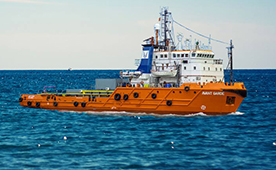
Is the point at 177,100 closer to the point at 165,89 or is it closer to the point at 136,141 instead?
the point at 165,89

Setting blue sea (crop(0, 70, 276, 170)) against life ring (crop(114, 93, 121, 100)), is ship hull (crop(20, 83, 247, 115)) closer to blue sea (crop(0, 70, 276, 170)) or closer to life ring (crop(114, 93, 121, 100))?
life ring (crop(114, 93, 121, 100))

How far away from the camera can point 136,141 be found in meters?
28.2

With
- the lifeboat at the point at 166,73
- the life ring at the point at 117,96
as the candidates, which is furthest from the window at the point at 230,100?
the life ring at the point at 117,96

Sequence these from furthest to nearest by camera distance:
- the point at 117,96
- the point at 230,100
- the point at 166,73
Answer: the point at 166,73, the point at 117,96, the point at 230,100

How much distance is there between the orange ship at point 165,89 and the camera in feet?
120

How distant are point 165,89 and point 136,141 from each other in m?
10.4

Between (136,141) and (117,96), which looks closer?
(136,141)

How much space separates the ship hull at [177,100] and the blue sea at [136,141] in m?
0.72

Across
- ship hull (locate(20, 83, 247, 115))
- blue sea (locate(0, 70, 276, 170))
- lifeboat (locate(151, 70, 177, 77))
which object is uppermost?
lifeboat (locate(151, 70, 177, 77))

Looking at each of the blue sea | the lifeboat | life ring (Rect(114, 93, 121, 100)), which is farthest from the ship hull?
the lifeboat

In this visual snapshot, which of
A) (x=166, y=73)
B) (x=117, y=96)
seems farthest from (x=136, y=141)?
(x=166, y=73)

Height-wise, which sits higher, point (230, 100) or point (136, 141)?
point (230, 100)

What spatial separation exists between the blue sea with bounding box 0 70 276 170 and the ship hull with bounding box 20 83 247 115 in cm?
72

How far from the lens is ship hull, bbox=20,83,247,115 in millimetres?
36438
